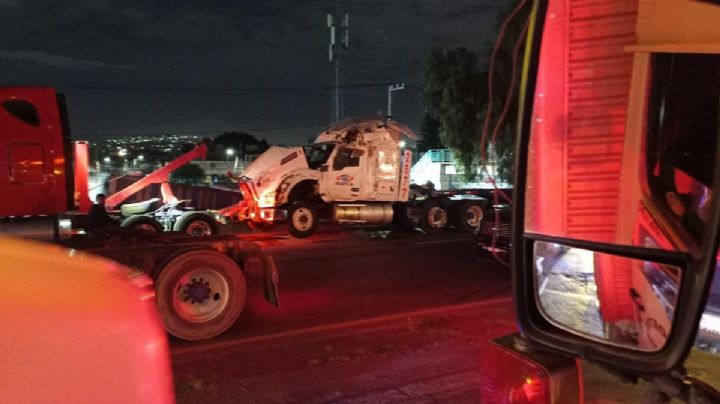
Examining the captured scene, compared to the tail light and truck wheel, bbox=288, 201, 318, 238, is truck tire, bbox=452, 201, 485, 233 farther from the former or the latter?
the tail light

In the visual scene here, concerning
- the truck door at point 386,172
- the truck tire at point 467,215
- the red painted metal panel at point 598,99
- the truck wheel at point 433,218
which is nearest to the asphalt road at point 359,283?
the truck door at point 386,172

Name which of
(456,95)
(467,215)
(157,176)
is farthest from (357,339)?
(456,95)

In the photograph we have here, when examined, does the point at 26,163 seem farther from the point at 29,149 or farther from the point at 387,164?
the point at 387,164

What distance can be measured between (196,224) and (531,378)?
46.1 feet

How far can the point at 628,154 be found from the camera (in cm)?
211

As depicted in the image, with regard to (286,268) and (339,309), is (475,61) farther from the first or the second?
(339,309)

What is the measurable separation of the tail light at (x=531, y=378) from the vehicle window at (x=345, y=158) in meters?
14.8

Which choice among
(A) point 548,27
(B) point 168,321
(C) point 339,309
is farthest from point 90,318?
(C) point 339,309

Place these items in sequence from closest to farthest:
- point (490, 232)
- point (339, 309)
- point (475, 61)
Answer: point (339, 309), point (490, 232), point (475, 61)

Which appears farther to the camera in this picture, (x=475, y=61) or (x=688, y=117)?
(x=475, y=61)

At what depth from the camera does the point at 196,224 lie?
1541 cm

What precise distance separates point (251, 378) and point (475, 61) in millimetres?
28411

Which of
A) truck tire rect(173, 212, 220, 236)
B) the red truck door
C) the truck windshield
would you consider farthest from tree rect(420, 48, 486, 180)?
the red truck door

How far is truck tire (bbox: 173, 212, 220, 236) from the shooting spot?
15164mm
